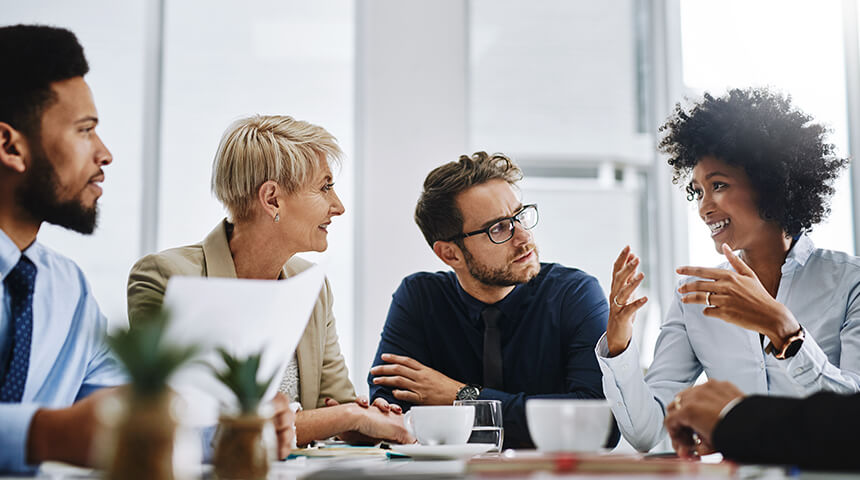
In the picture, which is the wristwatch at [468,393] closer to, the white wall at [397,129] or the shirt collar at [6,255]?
the shirt collar at [6,255]

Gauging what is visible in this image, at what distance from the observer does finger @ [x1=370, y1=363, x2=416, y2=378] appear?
7.00 feet

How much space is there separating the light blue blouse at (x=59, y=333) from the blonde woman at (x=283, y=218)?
0.55 m

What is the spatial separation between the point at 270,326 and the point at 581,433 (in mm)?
429

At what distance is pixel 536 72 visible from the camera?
12.4ft

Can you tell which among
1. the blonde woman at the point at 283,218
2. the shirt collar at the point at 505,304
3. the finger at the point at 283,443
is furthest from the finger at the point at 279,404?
the shirt collar at the point at 505,304

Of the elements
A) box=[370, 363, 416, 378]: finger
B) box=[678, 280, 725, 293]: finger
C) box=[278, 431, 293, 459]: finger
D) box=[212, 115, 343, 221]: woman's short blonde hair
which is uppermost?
box=[212, 115, 343, 221]: woman's short blonde hair

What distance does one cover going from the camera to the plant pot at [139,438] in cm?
66

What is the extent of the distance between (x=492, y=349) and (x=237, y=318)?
4.49 ft

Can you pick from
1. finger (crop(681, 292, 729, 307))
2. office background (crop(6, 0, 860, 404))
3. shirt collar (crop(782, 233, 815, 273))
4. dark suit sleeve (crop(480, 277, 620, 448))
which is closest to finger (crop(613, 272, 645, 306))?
finger (crop(681, 292, 729, 307))

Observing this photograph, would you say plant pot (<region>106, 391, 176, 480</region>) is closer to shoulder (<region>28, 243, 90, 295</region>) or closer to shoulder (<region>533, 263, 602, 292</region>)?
shoulder (<region>28, 243, 90, 295</region>)

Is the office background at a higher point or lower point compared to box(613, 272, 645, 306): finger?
higher

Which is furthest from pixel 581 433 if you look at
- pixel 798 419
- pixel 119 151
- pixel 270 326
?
pixel 119 151

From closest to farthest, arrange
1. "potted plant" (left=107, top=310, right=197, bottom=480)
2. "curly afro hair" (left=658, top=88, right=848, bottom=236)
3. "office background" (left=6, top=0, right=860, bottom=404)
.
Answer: "potted plant" (left=107, top=310, right=197, bottom=480)
"curly afro hair" (left=658, top=88, right=848, bottom=236)
"office background" (left=6, top=0, right=860, bottom=404)

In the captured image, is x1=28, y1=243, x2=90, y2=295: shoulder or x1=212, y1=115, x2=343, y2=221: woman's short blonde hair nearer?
x1=28, y1=243, x2=90, y2=295: shoulder
